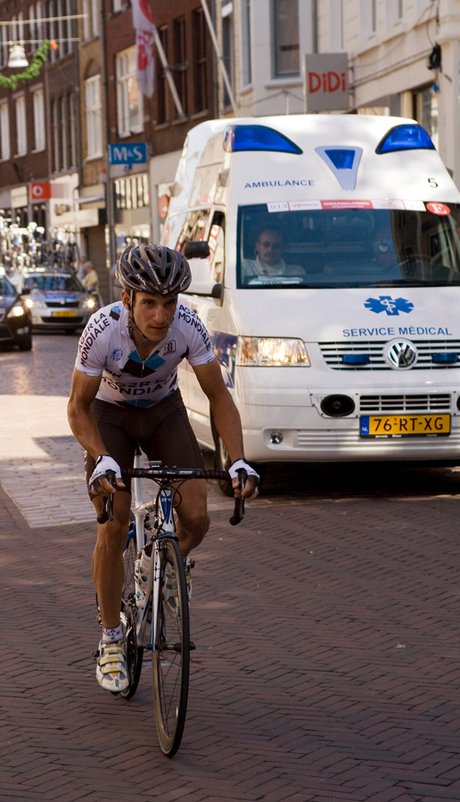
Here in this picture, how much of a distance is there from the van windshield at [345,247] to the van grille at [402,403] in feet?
3.04

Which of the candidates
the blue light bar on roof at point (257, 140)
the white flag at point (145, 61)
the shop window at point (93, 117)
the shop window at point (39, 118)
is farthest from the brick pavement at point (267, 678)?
the shop window at point (39, 118)

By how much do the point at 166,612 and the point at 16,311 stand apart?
78.4ft

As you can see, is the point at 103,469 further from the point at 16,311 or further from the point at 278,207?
the point at 16,311

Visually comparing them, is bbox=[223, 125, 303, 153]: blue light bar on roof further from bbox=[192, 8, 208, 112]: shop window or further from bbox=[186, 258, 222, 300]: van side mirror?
bbox=[192, 8, 208, 112]: shop window

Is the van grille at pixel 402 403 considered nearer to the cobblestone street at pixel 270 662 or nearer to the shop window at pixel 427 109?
the cobblestone street at pixel 270 662

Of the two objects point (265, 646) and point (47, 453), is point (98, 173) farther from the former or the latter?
point (265, 646)

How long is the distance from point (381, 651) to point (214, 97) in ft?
111

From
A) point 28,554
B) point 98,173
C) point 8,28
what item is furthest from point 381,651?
point 8,28

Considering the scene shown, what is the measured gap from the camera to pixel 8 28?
62.9 metres

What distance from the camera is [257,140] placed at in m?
10.7

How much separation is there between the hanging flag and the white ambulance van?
27.9m

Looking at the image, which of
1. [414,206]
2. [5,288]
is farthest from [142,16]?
→ [414,206]

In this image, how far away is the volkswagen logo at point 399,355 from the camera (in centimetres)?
961

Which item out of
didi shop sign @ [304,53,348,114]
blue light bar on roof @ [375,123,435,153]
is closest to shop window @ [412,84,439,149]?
didi shop sign @ [304,53,348,114]
